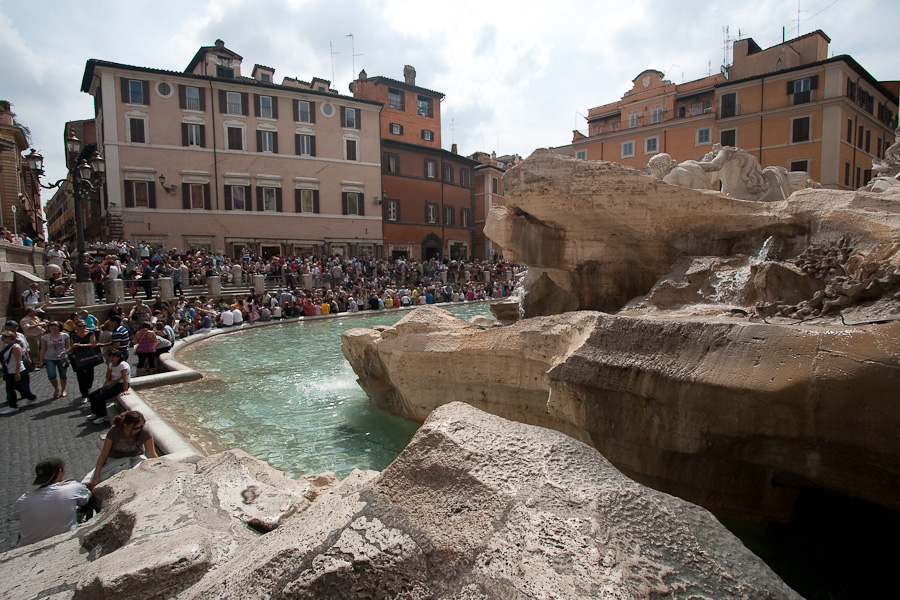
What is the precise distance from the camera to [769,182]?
33.4ft

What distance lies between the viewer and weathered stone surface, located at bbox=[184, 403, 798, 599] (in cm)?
177

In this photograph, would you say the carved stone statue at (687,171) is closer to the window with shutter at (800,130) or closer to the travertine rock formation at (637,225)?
the travertine rock formation at (637,225)

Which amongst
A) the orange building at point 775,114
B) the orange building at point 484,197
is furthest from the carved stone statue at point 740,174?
the orange building at point 484,197

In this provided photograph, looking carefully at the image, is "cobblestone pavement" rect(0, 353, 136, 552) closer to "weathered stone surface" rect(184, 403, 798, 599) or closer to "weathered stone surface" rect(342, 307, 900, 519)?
"weathered stone surface" rect(184, 403, 798, 599)

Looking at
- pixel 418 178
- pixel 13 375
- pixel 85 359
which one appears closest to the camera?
pixel 13 375

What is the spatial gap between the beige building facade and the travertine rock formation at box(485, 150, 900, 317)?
1054 inches

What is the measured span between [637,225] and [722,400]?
3.90 metres

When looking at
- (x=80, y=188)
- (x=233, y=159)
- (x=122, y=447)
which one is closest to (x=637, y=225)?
(x=122, y=447)

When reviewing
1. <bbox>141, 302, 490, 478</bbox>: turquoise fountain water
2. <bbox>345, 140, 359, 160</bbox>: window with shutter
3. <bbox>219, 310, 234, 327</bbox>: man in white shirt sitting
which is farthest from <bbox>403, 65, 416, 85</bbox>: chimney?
<bbox>141, 302, 490, 478</bbox>: turquoise fountain water

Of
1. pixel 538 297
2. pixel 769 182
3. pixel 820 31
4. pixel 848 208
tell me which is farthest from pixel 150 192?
pixel 820 31

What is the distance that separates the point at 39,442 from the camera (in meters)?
6.48

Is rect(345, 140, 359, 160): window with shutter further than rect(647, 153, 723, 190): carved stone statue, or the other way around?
rect(345, 140, 359, 160): window with shutter

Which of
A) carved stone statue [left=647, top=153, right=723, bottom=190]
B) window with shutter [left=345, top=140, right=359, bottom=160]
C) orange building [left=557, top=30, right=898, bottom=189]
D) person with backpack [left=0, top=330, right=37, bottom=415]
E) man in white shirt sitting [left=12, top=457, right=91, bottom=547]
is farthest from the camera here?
window with shutter [left=345, top=140, right=359, bottom=160]

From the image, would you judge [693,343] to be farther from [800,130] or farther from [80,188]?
[800,130]
